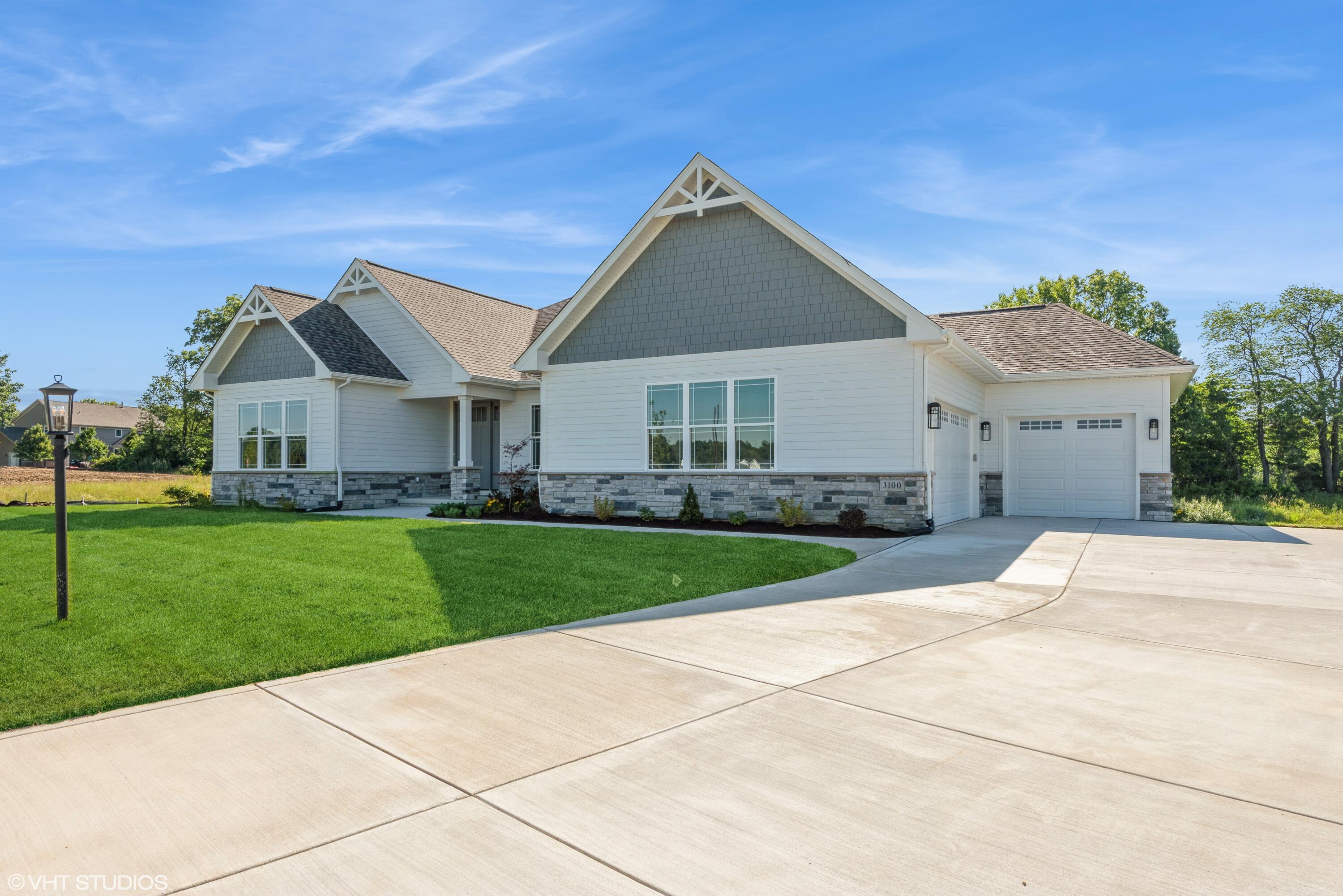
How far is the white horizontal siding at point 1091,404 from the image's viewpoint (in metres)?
16.6

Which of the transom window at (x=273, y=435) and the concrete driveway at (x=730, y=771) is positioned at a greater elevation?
the transom window at (x=273, y=435)

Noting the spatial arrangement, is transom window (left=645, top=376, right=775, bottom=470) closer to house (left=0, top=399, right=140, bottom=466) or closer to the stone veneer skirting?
the stone veneer skirting

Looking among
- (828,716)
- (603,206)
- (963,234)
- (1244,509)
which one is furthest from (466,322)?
(1244,509)

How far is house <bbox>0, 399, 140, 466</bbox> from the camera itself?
67.6 m

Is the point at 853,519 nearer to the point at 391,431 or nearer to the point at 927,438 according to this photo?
the point at 927,438

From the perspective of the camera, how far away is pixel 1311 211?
18438 mm

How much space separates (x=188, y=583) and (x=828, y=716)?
6.72 metres

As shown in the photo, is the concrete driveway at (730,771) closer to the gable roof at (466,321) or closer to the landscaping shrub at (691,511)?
the landscaping shrub at (691,511)

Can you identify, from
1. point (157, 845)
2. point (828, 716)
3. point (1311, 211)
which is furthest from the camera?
point (1311, 211)

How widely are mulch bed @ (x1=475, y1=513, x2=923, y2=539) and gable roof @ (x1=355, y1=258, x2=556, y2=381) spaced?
16.3 ft

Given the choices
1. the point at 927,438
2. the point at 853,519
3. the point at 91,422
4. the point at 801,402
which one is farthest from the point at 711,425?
the point at 91,422

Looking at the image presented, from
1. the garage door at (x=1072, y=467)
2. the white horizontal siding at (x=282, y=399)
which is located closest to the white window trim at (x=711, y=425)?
the garage door at (x=1072, y=467)

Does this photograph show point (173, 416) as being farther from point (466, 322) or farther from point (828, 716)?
point (828, 716)

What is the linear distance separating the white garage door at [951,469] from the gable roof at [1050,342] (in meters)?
1.71
